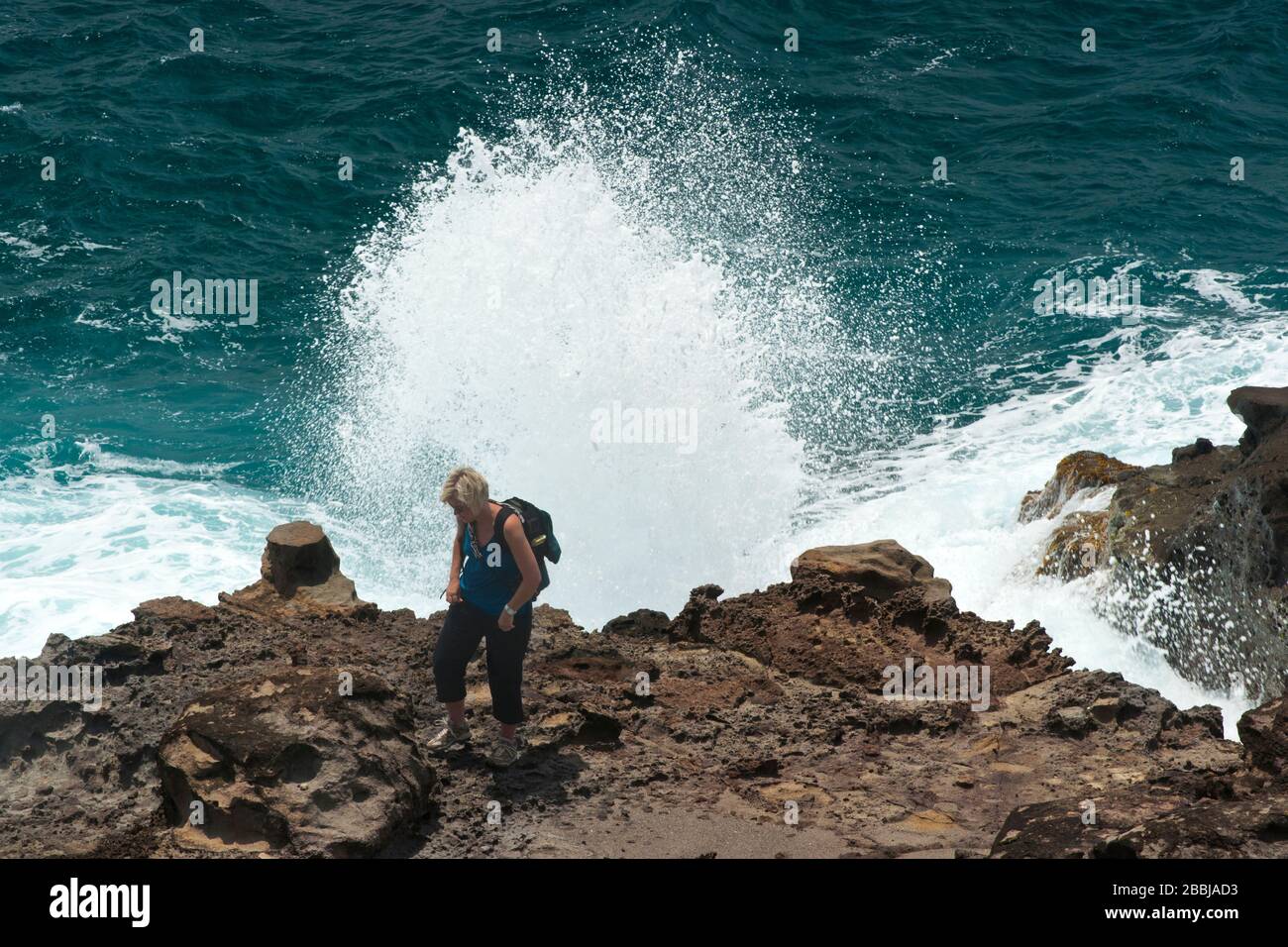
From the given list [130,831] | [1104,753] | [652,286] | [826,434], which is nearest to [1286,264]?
[826,434]

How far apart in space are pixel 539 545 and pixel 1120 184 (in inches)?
628

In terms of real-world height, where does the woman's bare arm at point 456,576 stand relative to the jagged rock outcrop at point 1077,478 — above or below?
below

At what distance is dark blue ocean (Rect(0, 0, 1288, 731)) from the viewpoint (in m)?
12.9

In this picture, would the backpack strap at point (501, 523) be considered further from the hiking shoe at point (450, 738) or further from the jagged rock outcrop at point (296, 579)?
the jagged rock outcrop at point (296, 579)

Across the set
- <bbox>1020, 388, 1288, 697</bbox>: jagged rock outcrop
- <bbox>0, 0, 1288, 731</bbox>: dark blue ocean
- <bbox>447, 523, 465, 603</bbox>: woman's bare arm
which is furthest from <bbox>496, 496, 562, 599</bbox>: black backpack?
<bbox>1020, 388, 1288, 697</bbox>: jagged rock outcrop

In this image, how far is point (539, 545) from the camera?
21.0 feet

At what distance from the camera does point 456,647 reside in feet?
21.3

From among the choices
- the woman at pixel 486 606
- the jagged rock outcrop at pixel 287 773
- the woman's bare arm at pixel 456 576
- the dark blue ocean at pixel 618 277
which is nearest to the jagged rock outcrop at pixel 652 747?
the jagged rock outcrop at pixel 287 773

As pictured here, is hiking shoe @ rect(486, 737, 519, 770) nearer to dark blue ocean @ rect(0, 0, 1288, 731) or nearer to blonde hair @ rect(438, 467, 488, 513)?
blonde hair @ rect(438, 467, 488, 513)

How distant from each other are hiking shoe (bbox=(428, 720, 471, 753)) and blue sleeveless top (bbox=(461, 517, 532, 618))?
26.9 inches

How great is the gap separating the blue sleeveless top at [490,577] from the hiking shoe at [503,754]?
26.1 inches

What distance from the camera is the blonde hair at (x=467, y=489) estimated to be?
6172 mm

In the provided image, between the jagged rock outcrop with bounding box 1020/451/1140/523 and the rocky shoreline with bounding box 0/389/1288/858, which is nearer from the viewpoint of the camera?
the rocky shoreline with bounding box 0/389/1288/858

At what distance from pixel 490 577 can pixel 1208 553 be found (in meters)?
5.82
